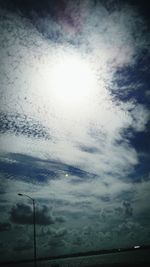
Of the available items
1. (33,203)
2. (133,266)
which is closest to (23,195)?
(33,203)

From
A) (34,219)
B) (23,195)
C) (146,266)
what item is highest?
(23,195)

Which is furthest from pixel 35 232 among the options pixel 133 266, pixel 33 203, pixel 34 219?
pixel 133 266

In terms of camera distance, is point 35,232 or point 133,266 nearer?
point 35,232

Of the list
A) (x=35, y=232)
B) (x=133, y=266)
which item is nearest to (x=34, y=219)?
(x=35, y=232)

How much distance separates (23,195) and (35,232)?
513 cm

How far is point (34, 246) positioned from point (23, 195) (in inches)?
259

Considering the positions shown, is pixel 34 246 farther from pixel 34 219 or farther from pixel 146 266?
pixel 146 266

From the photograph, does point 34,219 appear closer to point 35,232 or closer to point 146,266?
point 35,232

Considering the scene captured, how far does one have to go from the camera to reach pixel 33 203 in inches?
1266

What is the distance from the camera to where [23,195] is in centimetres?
3119

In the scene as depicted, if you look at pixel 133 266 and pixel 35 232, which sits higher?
pixel 35 232

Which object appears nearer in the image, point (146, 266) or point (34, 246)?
point (34, 246)

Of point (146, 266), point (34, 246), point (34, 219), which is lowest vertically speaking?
point (146, 266)

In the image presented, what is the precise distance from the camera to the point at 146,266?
38906mm
